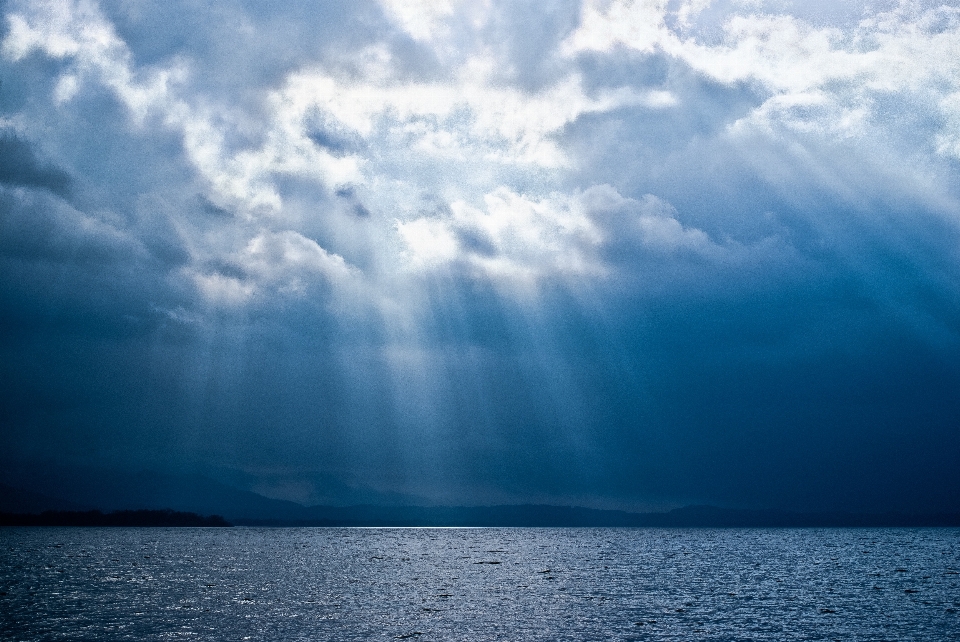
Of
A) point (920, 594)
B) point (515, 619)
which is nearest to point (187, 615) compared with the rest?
point (515, 619)

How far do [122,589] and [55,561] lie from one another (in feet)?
254

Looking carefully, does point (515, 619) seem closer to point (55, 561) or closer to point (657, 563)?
point (657, 563)

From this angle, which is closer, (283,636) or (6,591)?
(283,636)

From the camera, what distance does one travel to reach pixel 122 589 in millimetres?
97438

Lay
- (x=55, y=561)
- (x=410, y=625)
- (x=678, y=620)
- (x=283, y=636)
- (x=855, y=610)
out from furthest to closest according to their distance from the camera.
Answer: (x=55, y=561) < (x=855, y=610) < (x=678, y=620) < (x=410, y=625) < (x=283, y=636)

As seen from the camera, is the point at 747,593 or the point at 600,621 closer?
the point at 600,621

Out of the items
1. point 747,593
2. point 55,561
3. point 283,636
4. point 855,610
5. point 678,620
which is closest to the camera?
point 283,636

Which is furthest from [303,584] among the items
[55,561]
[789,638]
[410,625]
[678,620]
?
[55,561]

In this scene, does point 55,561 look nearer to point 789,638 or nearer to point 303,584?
point 303,584

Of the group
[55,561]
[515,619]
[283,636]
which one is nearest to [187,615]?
[283,636]

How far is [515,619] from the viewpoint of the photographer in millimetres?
71312

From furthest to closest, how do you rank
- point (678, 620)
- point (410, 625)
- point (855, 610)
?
point (855, 610)
point (678, 620)
point (410, 625)

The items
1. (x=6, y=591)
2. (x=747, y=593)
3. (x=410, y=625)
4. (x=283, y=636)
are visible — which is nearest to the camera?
(x=283, y=636)

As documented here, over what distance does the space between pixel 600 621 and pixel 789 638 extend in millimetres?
16167
